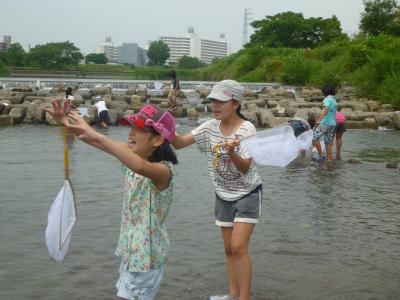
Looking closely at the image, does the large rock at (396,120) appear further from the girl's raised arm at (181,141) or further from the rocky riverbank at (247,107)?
the girl's raised arm at (181,141)

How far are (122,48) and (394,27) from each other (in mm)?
151880

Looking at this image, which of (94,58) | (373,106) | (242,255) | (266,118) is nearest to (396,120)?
(373,106)

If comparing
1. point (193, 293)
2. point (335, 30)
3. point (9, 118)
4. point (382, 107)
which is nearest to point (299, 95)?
point (382, 107)

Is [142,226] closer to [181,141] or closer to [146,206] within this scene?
[146,206]

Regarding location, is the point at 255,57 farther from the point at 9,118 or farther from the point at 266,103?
the point at 9,118

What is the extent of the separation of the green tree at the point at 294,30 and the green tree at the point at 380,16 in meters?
13.8

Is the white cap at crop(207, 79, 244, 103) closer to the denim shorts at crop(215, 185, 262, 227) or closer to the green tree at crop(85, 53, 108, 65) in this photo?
the denim shorts at crop(215, 185, 262, 227)

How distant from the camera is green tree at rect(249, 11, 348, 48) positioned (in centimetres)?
6225

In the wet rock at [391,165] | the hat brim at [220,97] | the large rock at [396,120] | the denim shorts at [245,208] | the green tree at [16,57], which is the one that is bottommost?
the wet rock at [391,165]

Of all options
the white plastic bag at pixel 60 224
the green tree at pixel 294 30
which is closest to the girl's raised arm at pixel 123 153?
A: the white plastic bag at pixel 60 224

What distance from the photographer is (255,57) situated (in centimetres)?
4844

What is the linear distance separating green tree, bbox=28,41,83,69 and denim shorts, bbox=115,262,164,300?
72134mm

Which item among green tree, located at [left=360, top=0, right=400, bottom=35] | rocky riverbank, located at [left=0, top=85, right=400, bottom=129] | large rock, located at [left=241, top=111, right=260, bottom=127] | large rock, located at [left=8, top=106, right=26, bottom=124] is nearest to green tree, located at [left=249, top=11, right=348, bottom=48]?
green tree, located at [left=360, top=0, right=400, bottom=35]

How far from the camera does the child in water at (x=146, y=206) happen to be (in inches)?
135
